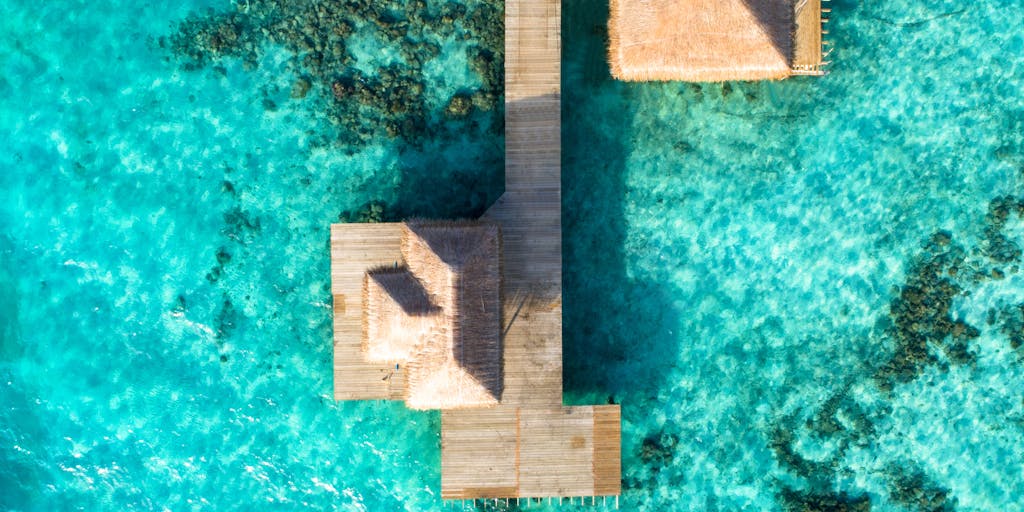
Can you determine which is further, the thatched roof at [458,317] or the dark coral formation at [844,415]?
the dark coral formation at [844,415]

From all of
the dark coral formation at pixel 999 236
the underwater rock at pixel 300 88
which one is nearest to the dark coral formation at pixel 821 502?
the dark coral formation at pixel 999 236

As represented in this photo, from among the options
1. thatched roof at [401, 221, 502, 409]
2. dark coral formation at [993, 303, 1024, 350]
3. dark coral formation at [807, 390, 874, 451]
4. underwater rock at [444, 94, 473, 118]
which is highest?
underwater rock at [444, 94, 473, 118]

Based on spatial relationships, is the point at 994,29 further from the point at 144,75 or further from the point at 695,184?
the point at 144,75

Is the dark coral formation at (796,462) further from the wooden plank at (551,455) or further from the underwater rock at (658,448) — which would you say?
the wooden plank at (551,455)

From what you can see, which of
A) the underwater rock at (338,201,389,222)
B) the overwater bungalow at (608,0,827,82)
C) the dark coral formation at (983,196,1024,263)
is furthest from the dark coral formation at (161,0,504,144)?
the dark coral formation at (983,196,1024,263)

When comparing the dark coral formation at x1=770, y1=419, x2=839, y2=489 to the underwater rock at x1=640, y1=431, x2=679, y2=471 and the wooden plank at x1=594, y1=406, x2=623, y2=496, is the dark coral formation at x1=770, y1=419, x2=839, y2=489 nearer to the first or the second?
the underwater rock at x1=640, y1=431, x2=679, y2=471

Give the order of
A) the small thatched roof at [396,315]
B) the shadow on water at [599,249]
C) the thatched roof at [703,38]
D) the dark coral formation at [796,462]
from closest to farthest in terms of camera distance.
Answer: the small thatched roof at [396,315] < the thatched roof at [703,38] < the shadow on water at [599,249] < the dark coral formation at [796,462]
